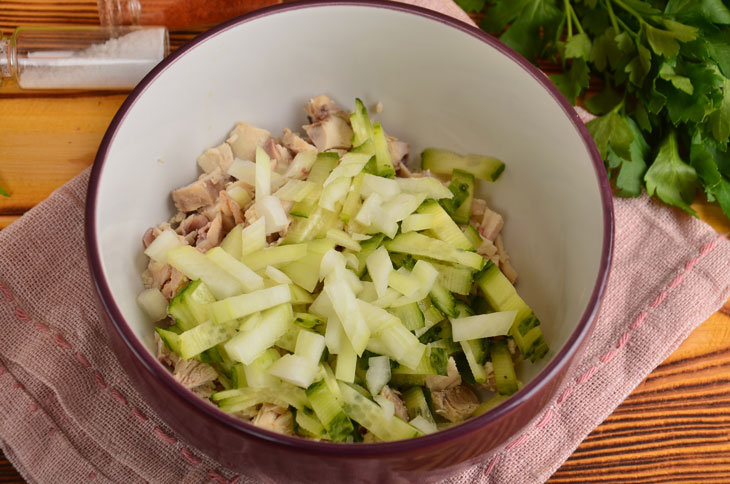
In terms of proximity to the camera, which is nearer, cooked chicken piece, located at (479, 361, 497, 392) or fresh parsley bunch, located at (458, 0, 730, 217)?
cooked chicken piece, located at (479, 361, 497, 392)

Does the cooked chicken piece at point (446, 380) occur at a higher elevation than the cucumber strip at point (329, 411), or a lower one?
lower

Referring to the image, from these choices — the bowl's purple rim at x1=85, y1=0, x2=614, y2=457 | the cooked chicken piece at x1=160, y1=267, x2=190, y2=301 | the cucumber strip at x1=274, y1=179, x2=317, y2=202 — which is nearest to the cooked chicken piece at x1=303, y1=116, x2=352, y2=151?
the cucumber strip at x1=274, y1=179, x2=317, y2=202

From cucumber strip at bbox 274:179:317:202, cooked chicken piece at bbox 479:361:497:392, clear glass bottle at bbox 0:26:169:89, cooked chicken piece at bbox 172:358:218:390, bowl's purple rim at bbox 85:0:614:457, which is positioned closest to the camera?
bowl's purple rim at bbox 85:0:614:457

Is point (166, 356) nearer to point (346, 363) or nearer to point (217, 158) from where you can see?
point (346, 363)

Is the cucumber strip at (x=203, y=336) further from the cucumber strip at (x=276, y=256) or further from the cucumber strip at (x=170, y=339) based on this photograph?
the cucumber strip at (x=276, y=256)

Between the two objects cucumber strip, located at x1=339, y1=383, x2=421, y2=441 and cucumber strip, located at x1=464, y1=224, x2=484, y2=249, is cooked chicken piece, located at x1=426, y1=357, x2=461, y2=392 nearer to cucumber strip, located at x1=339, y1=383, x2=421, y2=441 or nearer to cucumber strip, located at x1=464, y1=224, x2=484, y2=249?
cucumber strip, located at x1=339, y1=383, x2=421, y2=441

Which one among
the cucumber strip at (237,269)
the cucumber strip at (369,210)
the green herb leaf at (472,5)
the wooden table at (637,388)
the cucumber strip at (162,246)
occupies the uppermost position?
the green herb leaf at (472,5)

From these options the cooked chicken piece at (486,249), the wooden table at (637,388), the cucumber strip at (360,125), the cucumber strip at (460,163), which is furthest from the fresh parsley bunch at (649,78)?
the cucumber strip at (360,125)
